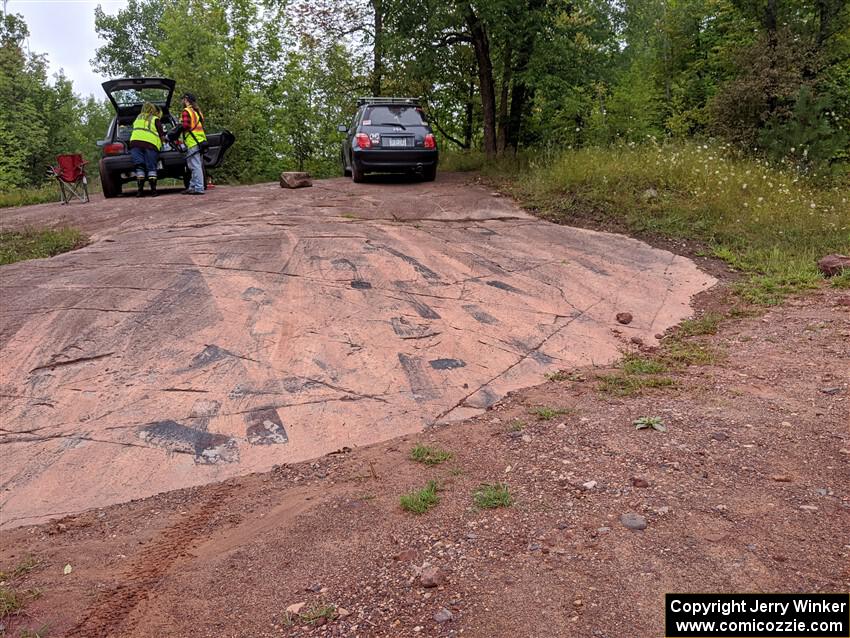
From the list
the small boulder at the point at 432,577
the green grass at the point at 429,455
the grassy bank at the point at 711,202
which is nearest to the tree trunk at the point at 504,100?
the grassy bank at the point at 711,202

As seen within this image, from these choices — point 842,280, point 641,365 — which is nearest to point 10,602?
point 641,365

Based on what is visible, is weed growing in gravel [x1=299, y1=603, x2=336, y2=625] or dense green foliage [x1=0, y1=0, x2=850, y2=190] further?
dense green foliage [x1=0, y1=0, x2=850, y2=190]

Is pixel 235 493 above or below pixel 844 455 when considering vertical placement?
below

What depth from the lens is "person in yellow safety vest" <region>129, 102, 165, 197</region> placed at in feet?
37.7

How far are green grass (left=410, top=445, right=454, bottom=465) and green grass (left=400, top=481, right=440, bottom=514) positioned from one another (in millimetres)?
419

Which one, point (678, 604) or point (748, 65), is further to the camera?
point (748, 65)

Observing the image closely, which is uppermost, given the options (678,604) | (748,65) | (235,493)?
(748,65)

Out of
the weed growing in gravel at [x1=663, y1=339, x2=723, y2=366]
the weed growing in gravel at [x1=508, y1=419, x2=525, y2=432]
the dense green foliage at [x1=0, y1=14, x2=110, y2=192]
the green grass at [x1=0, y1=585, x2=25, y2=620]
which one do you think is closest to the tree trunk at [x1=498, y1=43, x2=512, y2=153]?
the weed growing in gravel at [x1=663, y1=339, x2=723, y2=366]

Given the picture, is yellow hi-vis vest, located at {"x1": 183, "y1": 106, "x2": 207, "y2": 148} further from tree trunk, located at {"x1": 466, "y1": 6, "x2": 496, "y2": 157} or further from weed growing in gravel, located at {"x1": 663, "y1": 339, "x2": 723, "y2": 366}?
weed growing in gravel, located at {"x1": 663, "y1": 339, "x2": 723, "y2": 366}

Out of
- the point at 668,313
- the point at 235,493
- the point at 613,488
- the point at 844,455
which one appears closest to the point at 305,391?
the point at 235,493

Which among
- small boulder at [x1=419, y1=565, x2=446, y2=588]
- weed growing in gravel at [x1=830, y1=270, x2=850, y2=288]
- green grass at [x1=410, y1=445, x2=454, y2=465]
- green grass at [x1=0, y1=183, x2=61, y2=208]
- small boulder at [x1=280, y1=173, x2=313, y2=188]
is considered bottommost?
green grass at [x1=410, y1=445, x2=454, y2=465]

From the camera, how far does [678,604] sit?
2619 millimetres

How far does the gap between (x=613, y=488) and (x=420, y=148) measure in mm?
10658

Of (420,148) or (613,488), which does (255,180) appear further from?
(613,488)
